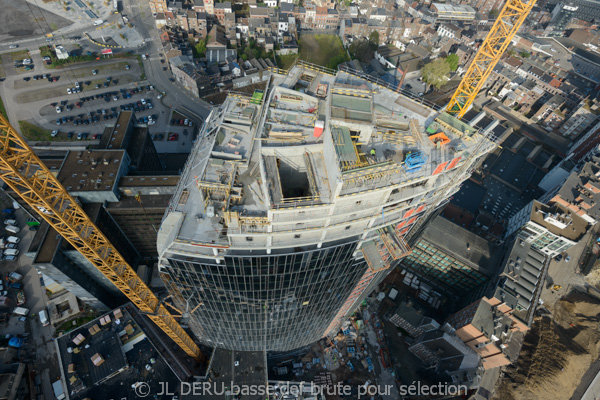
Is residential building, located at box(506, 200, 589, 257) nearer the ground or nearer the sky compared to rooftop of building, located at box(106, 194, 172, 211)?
nearer the sky

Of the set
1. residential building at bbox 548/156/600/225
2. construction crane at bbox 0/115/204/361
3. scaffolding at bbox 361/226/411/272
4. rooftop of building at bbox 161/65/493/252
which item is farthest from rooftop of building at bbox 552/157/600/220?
construction crane at bbox 0/115/204/361

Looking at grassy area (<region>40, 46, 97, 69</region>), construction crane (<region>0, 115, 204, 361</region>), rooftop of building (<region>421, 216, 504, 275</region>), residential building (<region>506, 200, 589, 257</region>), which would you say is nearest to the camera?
construction crane (<region>0, 115, 204, 361</region>)

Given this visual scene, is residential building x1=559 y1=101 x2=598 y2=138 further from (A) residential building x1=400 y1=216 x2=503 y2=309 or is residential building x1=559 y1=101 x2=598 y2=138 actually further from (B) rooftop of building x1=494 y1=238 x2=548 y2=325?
(A) residential building x1=400 y1=216 x2=503 y2=309

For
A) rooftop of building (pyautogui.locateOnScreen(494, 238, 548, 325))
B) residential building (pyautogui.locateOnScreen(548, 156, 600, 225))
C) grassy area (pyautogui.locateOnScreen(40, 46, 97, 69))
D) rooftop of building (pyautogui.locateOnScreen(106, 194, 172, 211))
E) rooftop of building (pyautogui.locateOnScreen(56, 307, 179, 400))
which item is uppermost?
residential building (pyautogui.locateOnScreen(548, 156, 600, 225))

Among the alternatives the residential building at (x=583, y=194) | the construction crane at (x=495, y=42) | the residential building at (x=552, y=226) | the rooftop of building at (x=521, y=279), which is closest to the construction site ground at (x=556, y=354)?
the residential building at (x=552, y=226)

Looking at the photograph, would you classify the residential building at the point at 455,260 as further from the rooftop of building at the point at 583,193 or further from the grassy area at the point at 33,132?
the grassy area at the point at 33,132

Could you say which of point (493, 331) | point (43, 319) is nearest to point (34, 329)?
point (43, 319)
